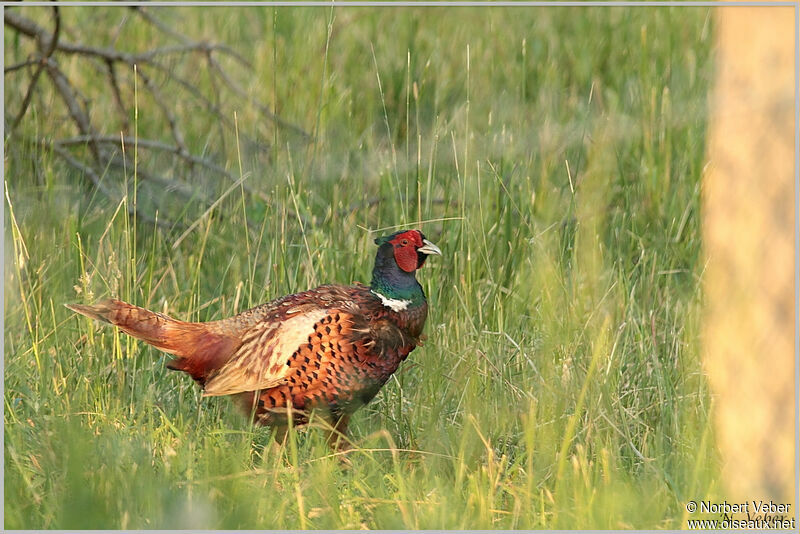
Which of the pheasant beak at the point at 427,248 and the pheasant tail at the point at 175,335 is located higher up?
the pheasant beak at the point at 427,248

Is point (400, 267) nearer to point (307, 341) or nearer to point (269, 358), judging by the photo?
point (307, 341)

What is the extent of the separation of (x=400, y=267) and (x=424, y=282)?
0.63 metres

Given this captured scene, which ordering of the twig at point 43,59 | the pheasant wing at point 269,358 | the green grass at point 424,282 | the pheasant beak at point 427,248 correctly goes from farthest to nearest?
the twig at point 43,59, the pheasant beak at point 427,248, the pheasant wing at point 269,358, the green grass at point 424,282

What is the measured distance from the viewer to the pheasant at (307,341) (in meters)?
3.49

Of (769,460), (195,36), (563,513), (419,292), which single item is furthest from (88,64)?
Result: (769,460)

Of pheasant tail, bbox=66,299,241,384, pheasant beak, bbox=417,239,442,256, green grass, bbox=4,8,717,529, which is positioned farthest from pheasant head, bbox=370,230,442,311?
pheasant tail, bbox=66,299,241,384

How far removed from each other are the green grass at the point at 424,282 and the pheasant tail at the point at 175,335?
0.16 meters

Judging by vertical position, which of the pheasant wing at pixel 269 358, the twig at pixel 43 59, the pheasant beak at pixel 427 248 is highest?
the twig at pixel 43 59

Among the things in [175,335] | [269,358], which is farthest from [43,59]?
[269,358]

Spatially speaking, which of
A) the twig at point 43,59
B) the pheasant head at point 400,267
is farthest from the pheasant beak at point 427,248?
the twig at point 43,59

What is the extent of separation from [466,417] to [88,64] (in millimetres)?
3898

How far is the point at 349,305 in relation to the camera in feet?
11.7

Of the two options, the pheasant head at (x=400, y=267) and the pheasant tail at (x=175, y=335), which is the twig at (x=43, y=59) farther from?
the pheasant head at (x=400, y=267)

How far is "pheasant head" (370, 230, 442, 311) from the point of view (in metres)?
3.64
